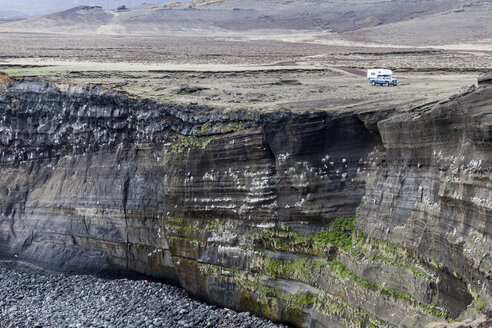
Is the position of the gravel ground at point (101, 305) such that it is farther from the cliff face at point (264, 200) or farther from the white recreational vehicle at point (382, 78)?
the white recreational vehicle at point (382, 78)

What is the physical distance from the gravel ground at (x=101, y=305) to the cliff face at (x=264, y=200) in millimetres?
896

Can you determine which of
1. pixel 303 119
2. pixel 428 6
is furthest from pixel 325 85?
pixel 428 6

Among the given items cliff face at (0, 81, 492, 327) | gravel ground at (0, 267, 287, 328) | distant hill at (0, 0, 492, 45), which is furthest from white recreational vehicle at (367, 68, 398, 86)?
distant hill at (0, 0, 492, 45)

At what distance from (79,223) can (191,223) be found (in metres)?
7.11

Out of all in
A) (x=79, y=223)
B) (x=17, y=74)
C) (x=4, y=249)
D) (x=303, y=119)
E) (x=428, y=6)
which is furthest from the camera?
(x=428, y=6)

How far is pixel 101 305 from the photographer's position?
27.3m

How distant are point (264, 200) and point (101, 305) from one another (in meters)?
8.49

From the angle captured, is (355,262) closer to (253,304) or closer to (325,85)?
(253,304)

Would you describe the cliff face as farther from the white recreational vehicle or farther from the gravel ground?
the white recreational vehicle

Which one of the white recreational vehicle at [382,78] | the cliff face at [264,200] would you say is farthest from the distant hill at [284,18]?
the cliff face at [264,200]

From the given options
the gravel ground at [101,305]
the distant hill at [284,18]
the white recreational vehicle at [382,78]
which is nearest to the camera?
the gravel ground at [101,305]

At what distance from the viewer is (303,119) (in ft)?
80.5

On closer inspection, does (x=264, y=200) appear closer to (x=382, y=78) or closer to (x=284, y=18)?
(x=382, y=78)

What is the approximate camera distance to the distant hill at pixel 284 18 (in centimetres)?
9775
